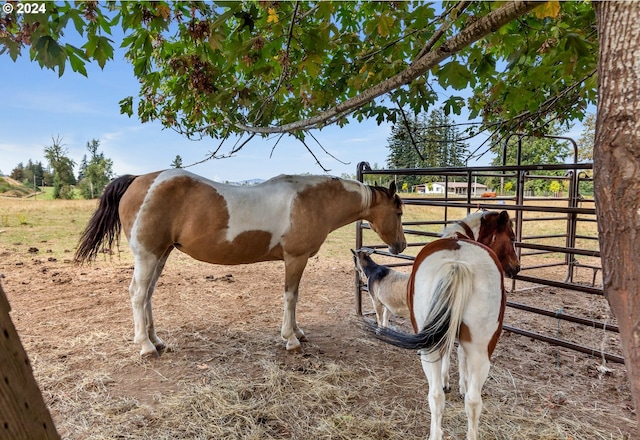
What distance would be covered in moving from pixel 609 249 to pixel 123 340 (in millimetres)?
3592

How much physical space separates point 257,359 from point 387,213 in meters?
1.85

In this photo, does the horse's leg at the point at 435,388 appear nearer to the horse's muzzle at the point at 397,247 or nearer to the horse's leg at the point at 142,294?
the horse's muzzle at the point at 397,247

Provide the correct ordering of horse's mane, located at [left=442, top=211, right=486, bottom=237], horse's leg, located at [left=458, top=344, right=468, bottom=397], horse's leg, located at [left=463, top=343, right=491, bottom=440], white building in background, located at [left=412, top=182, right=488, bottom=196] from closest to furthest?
horse's leg, located at [left=463, top=343, right=491, bottom=440] < horse's leg, located at [left=458, top=344, right=468, bottom=397] < horse's mane, located at [left=442, top=211, right=486, bottom=237] < white building in background, located at [left=412, top=182, right=488, bottom=196]

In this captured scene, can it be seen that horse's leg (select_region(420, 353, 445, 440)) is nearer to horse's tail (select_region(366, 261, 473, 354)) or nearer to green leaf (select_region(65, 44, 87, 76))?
horse's tail (select_region(366, 261, 473, 354))

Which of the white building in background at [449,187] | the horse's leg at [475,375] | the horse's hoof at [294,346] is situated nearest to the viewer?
the horse's leg at [475,375]

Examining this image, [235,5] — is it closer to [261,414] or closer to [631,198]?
[631,198]

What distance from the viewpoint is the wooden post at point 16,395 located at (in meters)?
0.54

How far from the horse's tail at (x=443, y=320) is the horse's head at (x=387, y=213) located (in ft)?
6.31

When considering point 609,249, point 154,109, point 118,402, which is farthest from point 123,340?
point 609,249

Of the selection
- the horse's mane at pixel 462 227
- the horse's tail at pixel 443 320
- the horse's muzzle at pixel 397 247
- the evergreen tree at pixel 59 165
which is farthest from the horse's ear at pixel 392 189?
the evergreen tree at pixel 59 165

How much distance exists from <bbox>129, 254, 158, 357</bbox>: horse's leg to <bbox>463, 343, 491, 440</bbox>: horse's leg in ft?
8.00

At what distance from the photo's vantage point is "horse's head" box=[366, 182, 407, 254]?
355 cm

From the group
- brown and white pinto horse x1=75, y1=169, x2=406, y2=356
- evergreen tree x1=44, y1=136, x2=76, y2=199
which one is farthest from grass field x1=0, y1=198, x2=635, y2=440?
evergreen tree x1=44, y1=136, x2=76, y2=199

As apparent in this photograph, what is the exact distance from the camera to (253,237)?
3.09m
